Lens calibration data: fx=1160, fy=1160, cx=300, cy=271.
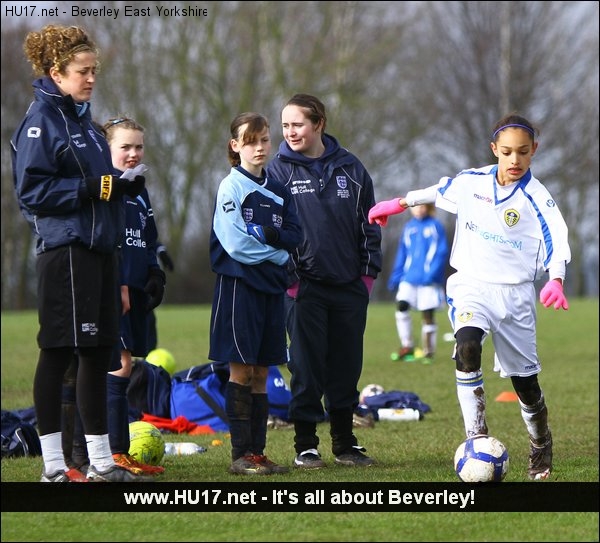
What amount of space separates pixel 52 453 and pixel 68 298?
0.75 m

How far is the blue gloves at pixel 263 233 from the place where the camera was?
6273mm

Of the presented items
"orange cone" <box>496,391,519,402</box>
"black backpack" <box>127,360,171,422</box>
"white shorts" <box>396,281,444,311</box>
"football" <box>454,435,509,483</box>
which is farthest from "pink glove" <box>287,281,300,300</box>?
"white shorts" <box>396,281,444,311</box>

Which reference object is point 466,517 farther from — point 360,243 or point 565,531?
point 360,243

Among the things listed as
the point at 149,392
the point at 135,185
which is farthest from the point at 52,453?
the point at 149,392

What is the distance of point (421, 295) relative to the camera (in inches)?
625

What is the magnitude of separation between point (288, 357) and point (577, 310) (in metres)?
22.0

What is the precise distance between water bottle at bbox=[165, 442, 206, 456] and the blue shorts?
1.33m

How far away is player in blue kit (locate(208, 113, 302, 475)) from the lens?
628cm

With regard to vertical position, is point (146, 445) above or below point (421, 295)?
below

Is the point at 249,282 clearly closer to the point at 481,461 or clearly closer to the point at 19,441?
the point at 481,461

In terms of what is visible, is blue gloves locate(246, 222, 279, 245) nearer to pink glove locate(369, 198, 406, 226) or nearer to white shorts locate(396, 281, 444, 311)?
pink glove locate(369, 198, 406, 226)

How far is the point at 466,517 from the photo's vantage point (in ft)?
15.9

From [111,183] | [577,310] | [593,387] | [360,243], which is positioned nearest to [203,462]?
[360,243]

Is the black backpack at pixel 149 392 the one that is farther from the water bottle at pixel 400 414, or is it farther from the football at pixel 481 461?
the football at pixel 481 461
